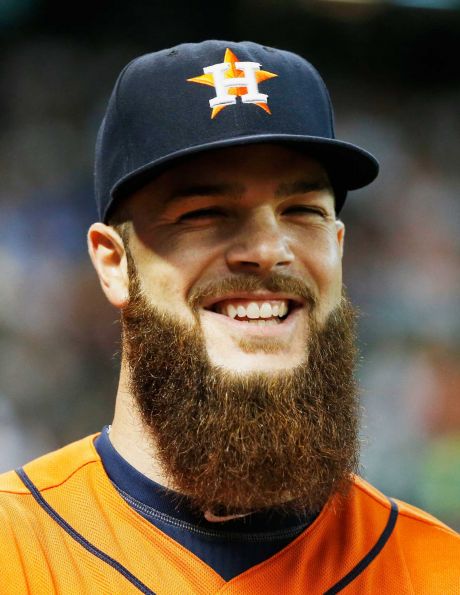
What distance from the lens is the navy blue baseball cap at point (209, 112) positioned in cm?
207

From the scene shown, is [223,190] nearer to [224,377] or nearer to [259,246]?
[259,246]

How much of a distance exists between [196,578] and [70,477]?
0.39 m

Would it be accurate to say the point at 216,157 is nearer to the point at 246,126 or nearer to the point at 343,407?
the point at 246,126

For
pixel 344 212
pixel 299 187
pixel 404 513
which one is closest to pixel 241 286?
pixel 299 187

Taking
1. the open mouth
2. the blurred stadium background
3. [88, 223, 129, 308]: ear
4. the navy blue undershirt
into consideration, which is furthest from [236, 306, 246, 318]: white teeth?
the blurred stadium background

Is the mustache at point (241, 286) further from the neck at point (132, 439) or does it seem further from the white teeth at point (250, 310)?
the neck at point (132, 439)

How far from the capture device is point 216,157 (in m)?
2.06

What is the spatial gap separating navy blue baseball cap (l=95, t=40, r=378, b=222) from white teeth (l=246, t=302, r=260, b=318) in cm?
37

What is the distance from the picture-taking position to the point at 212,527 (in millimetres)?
2053

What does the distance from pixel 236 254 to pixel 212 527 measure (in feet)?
2.05

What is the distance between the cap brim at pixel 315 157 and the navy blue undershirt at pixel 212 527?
2.21ft

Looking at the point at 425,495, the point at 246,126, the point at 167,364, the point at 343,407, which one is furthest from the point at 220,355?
the point at 425,495

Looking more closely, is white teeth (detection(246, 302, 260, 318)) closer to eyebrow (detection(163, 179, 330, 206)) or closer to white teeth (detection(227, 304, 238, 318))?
white teeth (detection(227, 304, 238, 318))

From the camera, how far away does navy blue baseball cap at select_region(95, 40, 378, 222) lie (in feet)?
6.81
